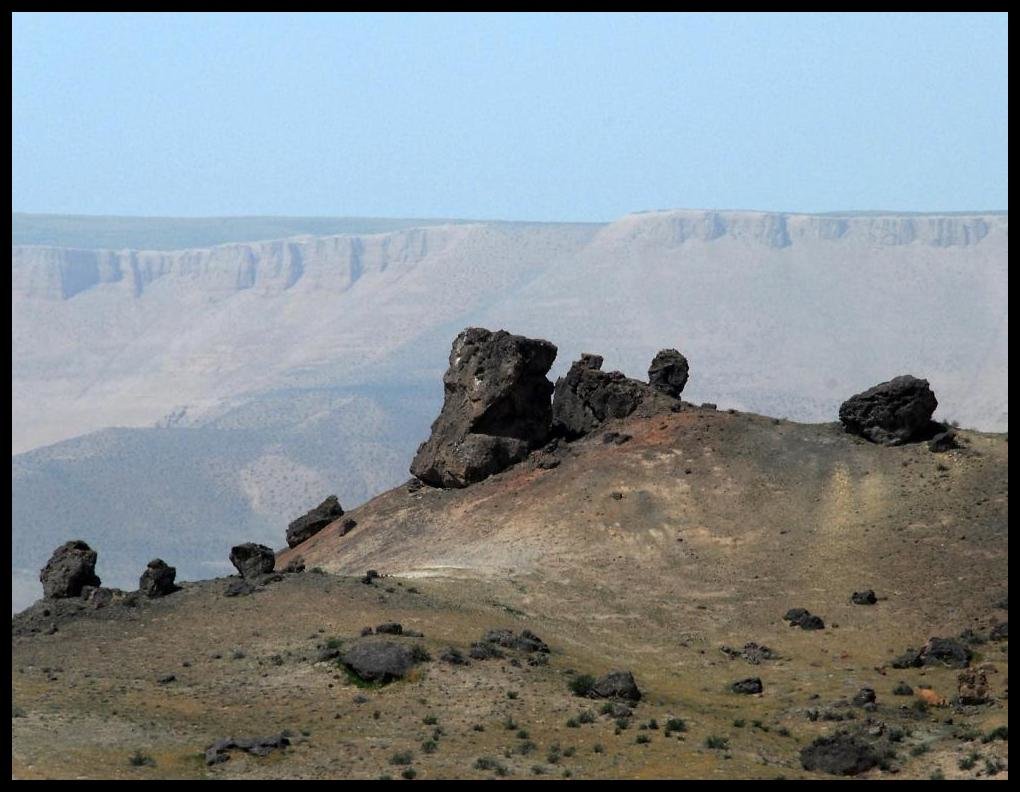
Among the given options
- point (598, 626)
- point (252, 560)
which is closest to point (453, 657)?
point (598, 626)

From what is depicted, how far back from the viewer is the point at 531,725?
45.0 m

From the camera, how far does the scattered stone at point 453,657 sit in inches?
1940

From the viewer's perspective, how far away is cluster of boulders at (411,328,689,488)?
8219 cm

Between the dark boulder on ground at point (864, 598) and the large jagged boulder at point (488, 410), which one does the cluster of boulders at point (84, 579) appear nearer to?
the dark boulder on ground at point (864, 598)

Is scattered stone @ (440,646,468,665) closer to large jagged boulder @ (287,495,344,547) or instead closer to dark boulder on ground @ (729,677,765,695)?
dark boulder on ground @ (729,677,765,695)

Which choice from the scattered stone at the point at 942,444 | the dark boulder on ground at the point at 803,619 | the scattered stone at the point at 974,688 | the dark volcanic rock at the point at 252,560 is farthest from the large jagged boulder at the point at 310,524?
the scattered stone at the point at 974,688

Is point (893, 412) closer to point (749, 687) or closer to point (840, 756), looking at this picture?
point (749, 687)

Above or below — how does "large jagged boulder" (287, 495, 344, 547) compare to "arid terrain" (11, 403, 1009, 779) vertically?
below

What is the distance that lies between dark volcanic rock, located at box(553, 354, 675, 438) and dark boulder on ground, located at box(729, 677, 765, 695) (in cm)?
3139

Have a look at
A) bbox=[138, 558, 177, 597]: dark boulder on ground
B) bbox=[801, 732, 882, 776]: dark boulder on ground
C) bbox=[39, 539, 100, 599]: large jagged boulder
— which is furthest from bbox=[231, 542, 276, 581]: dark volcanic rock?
bbox=[801, 732, 882, 776]: dark boulder on ground

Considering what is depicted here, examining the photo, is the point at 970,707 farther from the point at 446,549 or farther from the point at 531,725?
the point at 446,549

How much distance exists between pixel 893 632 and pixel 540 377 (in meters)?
26.3

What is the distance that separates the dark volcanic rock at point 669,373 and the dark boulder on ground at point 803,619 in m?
25.3
